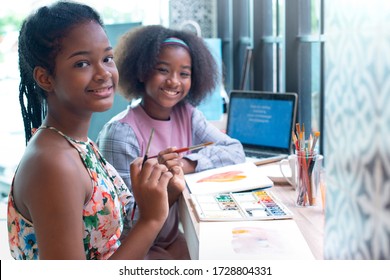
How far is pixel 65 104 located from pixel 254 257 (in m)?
0.45

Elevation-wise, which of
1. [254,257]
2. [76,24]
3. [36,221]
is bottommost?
[254,257]

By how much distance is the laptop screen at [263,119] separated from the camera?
6.28ft

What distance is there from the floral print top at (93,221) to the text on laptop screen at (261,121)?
3.17 feet

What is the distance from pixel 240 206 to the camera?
1.24 metres

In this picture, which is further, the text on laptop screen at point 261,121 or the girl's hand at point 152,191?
the text on laptop screen at point 261,121

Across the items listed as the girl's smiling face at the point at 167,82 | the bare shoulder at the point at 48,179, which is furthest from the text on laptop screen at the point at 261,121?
the bare shoulder at the point at 48,179

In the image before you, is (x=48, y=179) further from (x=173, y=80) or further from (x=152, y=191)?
(x=173, y=80)

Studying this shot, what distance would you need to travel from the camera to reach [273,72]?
2.63m

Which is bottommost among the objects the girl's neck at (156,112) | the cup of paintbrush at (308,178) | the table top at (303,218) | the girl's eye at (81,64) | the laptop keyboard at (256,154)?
the laptop keyboard at (256,154)

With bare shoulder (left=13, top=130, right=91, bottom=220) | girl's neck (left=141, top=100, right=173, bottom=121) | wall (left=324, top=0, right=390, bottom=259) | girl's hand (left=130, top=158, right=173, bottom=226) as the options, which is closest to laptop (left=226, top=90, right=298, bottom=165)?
girl's neck (left=141, top=100, right=173, bottom=121)

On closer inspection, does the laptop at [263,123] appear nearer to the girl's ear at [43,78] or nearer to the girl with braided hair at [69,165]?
the girl with braided hair at [69,165]

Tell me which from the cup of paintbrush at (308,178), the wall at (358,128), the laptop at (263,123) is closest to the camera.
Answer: the wall at (358,128)

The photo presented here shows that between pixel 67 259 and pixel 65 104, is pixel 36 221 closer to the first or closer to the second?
pixel 67 259

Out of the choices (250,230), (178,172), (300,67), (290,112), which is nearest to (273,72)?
(300,67)
